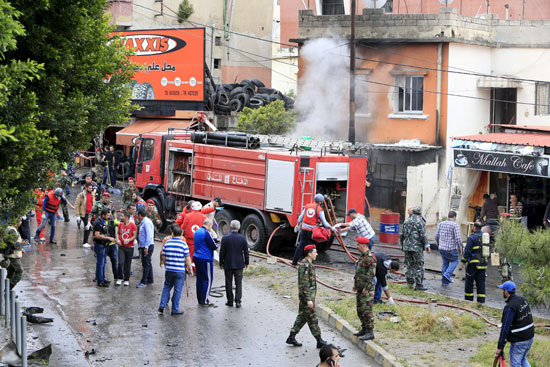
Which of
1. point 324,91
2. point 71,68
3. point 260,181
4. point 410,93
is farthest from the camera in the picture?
point 324,91

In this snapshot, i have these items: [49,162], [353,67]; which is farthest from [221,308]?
[353,67]

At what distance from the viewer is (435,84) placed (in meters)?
25.4

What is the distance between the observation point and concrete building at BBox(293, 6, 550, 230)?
991 inches

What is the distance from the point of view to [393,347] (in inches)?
429

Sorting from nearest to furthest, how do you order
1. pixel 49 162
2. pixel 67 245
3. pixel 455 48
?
1. pixel 49 162
2. pixel 67 245
3. pixel 455 48

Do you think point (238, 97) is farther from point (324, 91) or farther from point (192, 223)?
point (192, 223)

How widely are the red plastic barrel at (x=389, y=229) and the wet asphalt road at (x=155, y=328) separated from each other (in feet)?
20.6

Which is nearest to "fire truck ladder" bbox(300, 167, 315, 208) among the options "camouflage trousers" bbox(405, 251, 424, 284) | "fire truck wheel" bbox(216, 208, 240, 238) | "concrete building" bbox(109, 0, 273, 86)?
"fire truck wheel" bbox(216, 208, 240, 238)

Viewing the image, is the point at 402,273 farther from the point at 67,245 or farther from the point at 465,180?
the point at 67,245

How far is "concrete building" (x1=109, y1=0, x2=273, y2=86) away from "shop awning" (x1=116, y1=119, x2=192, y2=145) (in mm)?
6877

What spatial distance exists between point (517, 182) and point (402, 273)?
6070mm

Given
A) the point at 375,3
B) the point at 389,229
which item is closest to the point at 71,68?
the point at 389,229

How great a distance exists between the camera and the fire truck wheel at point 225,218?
19.2 m

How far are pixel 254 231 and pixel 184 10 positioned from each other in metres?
23.5
